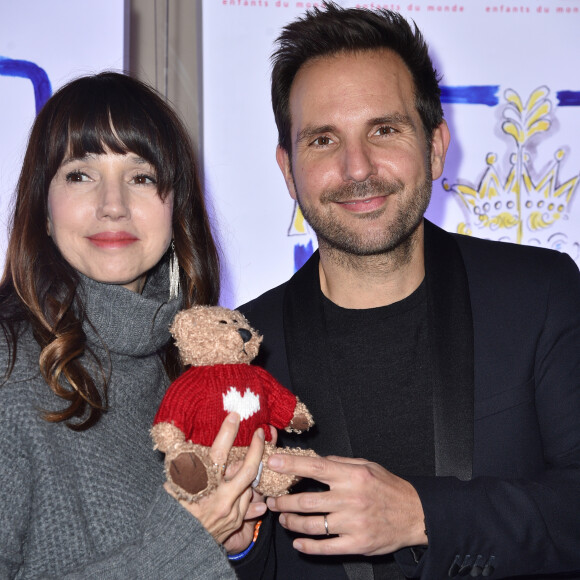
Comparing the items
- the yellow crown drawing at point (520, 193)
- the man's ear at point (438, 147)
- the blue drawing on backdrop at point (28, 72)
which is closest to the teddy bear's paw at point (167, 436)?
the man's ear at point (438, 147)

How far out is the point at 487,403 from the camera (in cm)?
170

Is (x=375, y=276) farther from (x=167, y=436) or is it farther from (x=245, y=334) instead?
(x=167, y=436)

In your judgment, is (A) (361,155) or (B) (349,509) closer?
(B) (349,509)

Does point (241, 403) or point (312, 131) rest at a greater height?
point (312, 131)

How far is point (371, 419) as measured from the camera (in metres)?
1.76

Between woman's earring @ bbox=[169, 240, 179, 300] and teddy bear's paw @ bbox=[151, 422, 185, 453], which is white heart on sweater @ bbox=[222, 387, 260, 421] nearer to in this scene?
teddy bear's paw @ bbox=[151, 422, 185, 453]

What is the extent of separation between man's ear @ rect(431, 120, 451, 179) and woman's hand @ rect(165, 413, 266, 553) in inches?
42.4

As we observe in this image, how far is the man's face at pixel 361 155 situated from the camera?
189 cm

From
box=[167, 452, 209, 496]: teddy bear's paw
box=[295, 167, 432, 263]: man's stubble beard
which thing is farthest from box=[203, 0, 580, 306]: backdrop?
box=[167, 452, 209, 496]: teddy bear's paw

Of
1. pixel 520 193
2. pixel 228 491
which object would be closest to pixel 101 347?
pixel 228 491

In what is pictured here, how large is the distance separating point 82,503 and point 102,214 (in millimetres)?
615

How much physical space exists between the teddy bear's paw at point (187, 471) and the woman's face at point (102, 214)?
50cm

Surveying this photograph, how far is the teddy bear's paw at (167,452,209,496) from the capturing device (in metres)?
1.26

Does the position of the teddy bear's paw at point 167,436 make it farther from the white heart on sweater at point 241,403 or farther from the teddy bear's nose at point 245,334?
the teddy bear's nose at point 245,334
